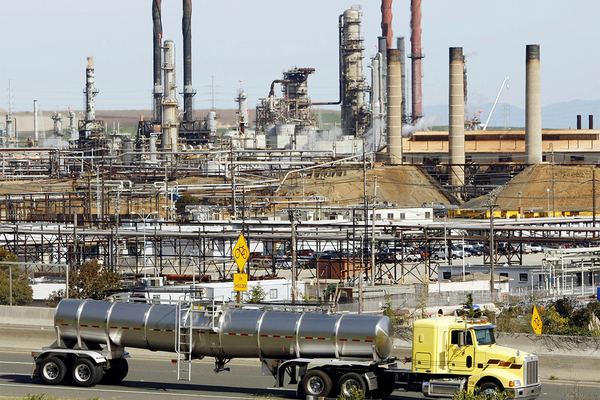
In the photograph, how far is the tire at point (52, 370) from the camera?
61.5 ft

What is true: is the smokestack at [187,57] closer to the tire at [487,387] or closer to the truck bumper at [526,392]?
the tire at [487,387]

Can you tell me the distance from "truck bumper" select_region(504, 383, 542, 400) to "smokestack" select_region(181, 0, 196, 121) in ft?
463

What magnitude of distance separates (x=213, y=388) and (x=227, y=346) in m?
1.32

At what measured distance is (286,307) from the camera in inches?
723

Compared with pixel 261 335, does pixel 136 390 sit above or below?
below

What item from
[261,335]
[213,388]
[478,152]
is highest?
[478,152]

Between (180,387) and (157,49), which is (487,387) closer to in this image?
(180,387)

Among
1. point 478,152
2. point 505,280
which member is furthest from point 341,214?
point 478,152

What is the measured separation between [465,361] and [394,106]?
94.6m

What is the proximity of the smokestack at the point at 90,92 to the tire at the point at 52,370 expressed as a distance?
441ft

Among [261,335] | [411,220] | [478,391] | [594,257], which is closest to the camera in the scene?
[478,391]

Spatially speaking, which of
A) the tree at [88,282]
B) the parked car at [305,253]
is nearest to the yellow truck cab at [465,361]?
the tree at [88,282]

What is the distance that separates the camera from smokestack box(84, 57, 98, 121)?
149 m

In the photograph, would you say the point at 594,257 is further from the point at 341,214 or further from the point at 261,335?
the point at 341,214
